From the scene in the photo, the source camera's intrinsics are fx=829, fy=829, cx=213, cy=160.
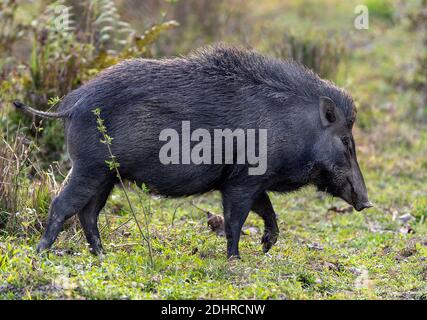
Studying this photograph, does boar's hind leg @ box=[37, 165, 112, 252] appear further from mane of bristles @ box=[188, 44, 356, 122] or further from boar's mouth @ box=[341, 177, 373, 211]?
boar's mouth @ box=[341, 177, 373, 211]

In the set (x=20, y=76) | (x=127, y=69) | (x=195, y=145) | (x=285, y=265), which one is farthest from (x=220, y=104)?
(x=20, y=76)

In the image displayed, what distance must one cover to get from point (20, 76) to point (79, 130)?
9.17 feet

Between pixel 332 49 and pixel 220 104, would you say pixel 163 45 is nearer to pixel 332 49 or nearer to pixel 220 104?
pixel 332 49

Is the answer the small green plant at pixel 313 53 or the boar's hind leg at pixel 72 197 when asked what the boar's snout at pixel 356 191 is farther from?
the small green plant at pixel 313 53

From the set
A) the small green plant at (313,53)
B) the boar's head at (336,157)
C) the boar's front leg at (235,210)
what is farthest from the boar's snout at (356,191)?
the small green plant at (313,53)

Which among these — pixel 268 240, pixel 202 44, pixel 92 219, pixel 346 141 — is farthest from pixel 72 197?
pixel 202 44

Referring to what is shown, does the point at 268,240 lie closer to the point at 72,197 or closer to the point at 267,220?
the point at 267,220

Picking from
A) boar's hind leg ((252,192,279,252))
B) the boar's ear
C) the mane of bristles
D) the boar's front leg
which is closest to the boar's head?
the boar's ear

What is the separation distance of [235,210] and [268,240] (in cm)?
56

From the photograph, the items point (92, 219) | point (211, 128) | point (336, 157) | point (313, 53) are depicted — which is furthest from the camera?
point (313, 53)

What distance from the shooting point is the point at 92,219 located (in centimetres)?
653

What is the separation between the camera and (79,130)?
20.3 feet
